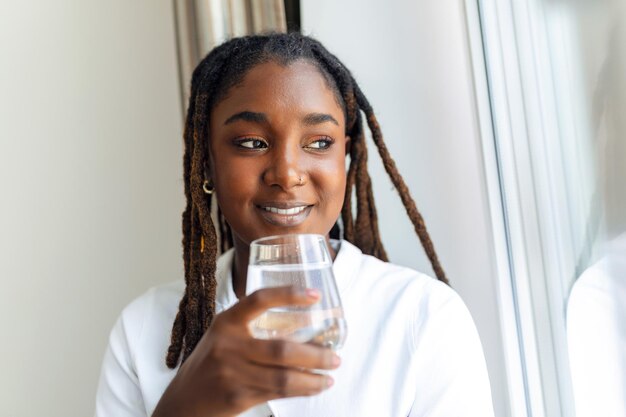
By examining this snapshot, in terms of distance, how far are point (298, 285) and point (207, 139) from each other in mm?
499

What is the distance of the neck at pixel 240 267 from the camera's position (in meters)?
1.04

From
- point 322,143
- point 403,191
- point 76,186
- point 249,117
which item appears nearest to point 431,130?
point 403,191

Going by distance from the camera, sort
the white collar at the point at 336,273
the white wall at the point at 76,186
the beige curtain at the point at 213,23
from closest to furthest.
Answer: the white collar at the point at 336,273, the beige curtain at the point at 213,23, the white wall at the point at 76,186

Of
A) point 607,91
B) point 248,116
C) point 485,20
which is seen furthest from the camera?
point 485,20

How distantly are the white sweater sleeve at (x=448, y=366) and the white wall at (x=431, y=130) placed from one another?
5.9 inches

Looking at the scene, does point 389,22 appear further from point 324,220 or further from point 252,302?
point 252,302


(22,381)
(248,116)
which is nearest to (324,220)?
(248,116)

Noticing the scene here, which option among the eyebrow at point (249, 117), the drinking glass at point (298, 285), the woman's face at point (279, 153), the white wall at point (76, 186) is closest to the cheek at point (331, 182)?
the woman's face at point (279, 153)

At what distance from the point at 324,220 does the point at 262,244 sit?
1.14 feet

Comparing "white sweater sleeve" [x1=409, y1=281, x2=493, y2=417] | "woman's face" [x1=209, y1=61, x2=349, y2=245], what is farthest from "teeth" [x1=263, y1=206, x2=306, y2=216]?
"white sweater sleeve" [x1=409, y1=281, x2=493, y2=417]

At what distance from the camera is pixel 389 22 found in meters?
1.17

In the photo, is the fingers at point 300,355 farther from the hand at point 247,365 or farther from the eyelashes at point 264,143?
the eyelashes at point 264,143

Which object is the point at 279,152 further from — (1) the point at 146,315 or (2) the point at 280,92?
(1) the point at 146,315

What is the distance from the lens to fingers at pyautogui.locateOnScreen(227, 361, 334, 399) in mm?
583
